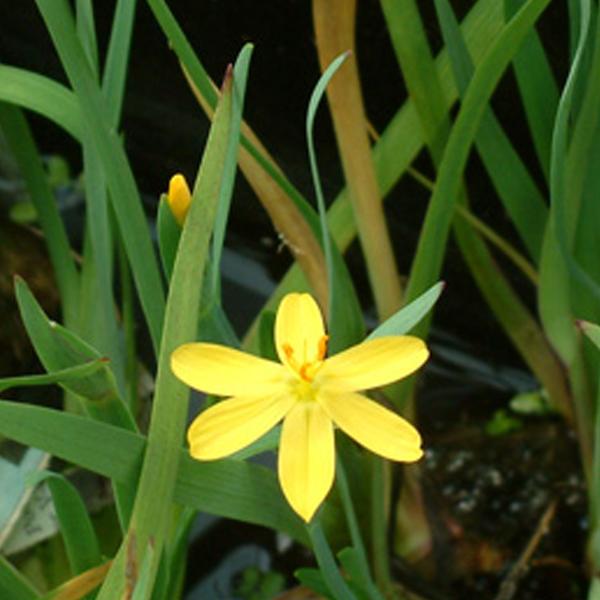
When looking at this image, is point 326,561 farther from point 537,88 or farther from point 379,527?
point 537,88

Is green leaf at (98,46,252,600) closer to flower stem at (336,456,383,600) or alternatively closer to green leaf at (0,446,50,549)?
flower stem at (336,456,383,600)

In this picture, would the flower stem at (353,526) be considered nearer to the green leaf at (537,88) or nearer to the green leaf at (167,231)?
the green leaf at (167,231)

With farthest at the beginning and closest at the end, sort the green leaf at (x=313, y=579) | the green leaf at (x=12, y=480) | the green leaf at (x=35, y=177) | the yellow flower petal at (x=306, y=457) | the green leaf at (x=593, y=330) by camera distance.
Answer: the green leaf at (x=35, y=177)
the green leaf at (x=12, y=480)
the green leaf at (x=313, y=579)
the green leaf at (x=593, y=330)
the yellow flower petal at (x=306, y=457)

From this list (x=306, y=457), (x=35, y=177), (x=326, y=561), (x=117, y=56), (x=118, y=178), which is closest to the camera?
(x=306, y=457)

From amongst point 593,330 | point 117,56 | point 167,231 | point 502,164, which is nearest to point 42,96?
point 117,56

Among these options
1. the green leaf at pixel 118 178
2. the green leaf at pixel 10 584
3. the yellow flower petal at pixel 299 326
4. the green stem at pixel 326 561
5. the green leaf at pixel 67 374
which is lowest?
the green stem at pixel 326 561

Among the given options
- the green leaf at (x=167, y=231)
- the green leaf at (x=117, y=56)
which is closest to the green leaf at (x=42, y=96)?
the green leaf at (x=117, y=56)
